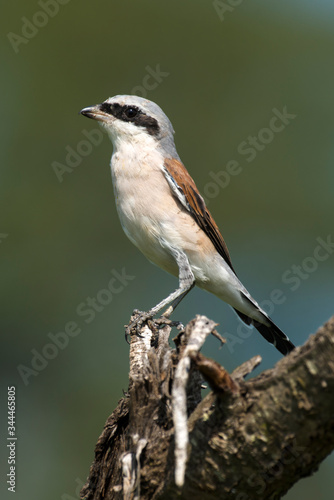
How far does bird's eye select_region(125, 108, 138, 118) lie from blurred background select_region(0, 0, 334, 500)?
4.84 ft

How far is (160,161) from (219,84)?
2.60 m

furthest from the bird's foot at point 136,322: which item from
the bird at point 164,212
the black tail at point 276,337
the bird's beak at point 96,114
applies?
the bird's beak at point 96,114

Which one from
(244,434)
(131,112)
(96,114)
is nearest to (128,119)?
(131,112)

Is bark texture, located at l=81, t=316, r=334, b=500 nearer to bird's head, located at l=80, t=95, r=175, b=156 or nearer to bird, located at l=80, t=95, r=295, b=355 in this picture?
bird, located at l=80, t=95, r=295, b=355

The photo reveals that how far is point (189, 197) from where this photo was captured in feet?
13.5

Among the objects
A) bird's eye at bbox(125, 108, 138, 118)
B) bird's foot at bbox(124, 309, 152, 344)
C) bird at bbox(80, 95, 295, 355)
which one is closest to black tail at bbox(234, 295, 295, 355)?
bird at bbox(80, 95, 295, 355)

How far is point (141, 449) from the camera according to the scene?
230cm

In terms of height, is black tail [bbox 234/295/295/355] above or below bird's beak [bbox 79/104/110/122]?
below

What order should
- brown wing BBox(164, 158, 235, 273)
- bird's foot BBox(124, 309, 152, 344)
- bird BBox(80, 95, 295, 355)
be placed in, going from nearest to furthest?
1. bird's foot BBox(124, 309, 152, 344)
2. bird BBox(80, 95, 295, 355)
3. brown wing BBox(164, 158, 235, 273)

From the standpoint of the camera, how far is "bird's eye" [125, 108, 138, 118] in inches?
169

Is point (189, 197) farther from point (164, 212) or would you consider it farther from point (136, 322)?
point (136, 322)

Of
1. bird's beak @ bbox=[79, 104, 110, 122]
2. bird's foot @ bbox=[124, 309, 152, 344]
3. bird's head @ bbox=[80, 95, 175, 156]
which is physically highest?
bird's head @ bbox=[80, 95, 175, 156]

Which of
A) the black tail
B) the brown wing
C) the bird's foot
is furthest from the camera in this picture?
the black tail

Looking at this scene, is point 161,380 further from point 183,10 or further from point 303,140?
point 183,10
